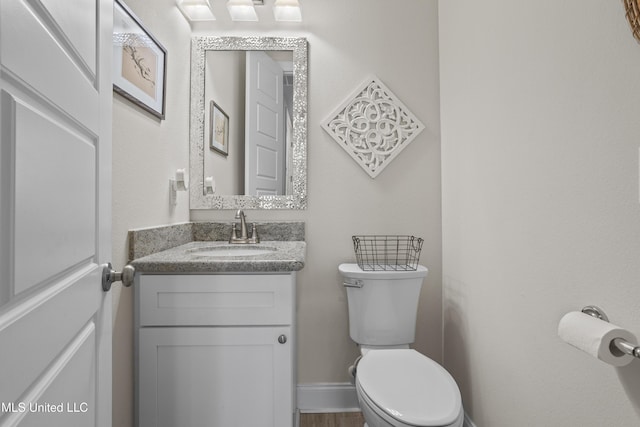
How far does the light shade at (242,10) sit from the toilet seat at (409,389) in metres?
1.75

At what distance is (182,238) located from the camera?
1.69 m

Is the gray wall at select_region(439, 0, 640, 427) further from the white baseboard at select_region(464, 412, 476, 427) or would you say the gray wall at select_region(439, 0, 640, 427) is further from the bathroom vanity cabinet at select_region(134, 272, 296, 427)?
the bathroom vanity cabinet at select_region(134, 272, 296, 427)

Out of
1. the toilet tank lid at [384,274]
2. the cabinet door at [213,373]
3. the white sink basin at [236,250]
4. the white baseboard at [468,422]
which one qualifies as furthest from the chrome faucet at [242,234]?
the white baseboard at [468,422]

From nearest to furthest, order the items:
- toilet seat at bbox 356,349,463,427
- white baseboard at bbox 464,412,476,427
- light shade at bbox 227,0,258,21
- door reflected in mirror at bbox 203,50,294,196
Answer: toilet seat at bbox 356,349,463,427 < white baseboard at bbox 464,412,476,427 < light shade at bbox 227,0,258,21 < door reflected in mirror at bbox 203,50,294,196

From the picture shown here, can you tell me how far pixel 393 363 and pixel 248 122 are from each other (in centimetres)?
137

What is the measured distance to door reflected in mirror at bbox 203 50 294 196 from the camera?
1869mm

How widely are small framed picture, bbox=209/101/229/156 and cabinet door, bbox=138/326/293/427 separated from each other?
104 centimetres

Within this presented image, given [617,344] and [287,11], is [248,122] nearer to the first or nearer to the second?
[287,11]

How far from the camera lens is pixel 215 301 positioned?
1197 millimetres

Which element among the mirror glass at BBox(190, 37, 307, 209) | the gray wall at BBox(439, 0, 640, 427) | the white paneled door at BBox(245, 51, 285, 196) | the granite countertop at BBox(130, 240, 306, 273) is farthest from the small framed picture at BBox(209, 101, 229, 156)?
the gray wall at BBox(439, 0, 640, 427)

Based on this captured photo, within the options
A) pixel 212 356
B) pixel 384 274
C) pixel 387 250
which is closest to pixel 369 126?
pixel 387 250

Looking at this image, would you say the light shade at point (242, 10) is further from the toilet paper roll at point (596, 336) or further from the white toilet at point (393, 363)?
the toilet paper roll at point (596, 336)

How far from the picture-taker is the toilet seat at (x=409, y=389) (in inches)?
40.2

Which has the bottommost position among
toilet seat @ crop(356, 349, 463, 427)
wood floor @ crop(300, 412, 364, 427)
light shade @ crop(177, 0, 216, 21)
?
wood floor @ crop(300, 412, 364, 427)
